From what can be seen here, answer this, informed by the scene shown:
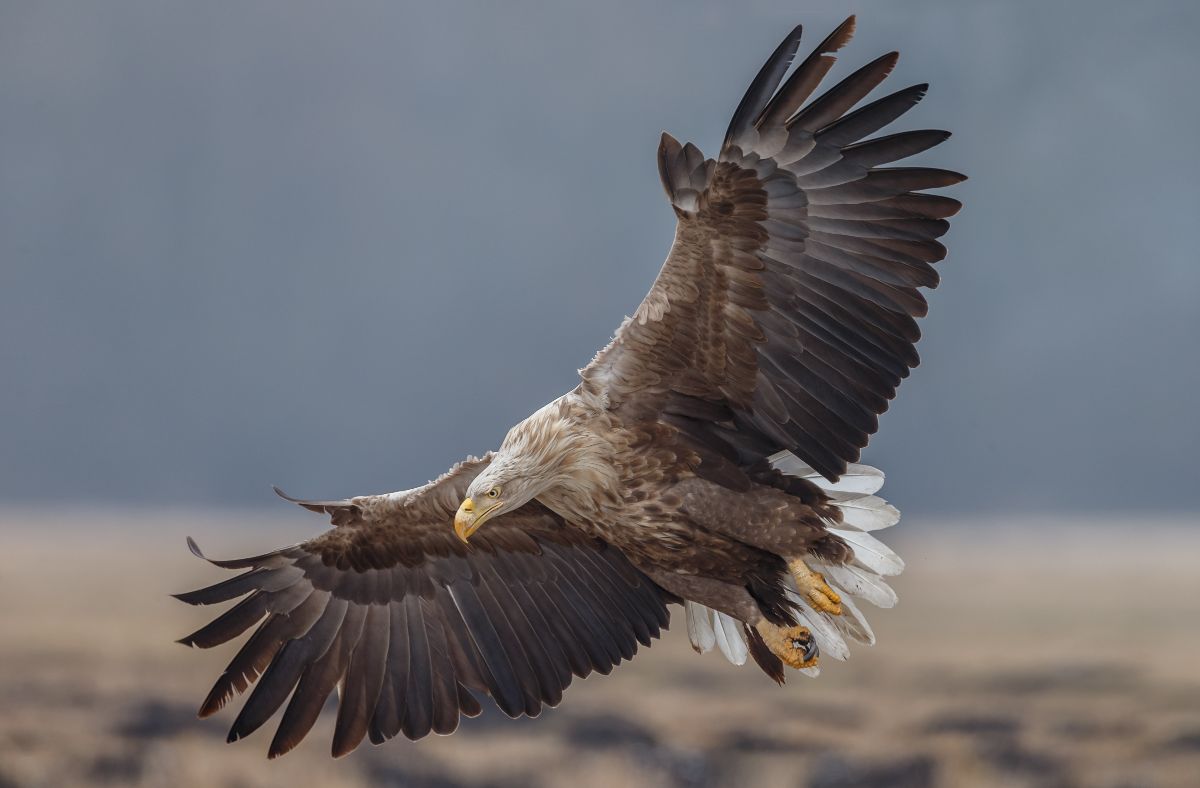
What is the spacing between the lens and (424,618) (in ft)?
14.4

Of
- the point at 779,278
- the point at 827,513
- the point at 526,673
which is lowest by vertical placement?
the point at 526,673

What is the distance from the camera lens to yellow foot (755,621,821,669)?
12.9 ft

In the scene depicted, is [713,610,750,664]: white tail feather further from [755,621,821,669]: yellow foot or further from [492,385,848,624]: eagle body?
[492,385,848,624]: eagle body

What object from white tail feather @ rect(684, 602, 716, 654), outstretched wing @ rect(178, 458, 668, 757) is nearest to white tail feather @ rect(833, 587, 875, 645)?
white tail feather @ rect(684, 602, 716, 654)

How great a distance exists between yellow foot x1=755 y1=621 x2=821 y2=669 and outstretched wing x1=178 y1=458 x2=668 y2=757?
1.52 feet

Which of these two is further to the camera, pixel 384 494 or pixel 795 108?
pixel 384 494

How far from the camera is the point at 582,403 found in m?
3.70

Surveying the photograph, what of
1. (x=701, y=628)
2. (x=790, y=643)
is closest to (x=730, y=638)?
(x=701, y=628)

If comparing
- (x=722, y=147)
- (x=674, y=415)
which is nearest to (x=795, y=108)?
(x=722, y=147)

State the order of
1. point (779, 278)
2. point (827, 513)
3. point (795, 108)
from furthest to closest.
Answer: point (827, 513)
point (779, 278)
point (795, 108)

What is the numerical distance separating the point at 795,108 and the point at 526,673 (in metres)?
2.08

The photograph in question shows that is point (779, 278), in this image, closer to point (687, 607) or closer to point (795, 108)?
point (795, 108)

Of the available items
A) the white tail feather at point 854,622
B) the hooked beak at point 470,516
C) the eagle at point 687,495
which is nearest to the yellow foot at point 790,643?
the eagle at point 687,495

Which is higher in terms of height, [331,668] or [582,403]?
[582,403]
